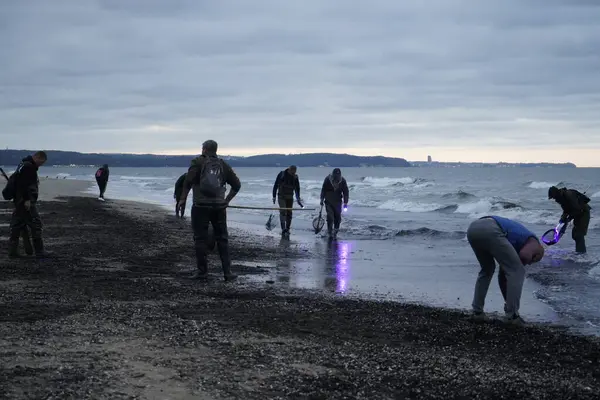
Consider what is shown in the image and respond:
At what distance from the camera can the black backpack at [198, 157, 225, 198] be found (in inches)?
346

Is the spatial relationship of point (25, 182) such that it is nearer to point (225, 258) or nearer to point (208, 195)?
point (208, 195)

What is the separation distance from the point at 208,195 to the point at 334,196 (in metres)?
7.49

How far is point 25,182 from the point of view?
10.1 meters

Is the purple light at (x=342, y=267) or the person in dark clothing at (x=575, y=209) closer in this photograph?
the purple light at (x=342, y=267)

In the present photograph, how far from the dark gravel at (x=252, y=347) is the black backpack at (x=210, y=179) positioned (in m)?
1.27

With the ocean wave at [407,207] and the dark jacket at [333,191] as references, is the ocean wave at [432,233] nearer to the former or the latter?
the dark jacket at [333,191]

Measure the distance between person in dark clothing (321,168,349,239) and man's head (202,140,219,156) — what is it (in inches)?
282

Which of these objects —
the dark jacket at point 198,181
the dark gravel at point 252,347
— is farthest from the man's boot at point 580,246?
the dark jacket at point 198,181

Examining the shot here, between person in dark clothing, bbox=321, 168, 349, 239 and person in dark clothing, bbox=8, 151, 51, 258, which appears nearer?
person in dark clothing, bbox=8, 151, 51, 258

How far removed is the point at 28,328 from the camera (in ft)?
18.2

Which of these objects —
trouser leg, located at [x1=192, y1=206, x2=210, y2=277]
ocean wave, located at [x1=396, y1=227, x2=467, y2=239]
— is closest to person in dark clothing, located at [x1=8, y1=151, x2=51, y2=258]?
trouser leg, located at [x1=192, y1=206, x2=210, y2=277]

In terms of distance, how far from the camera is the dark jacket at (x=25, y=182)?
10.1 meters

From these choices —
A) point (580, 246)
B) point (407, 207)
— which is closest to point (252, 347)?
point (580, 246)

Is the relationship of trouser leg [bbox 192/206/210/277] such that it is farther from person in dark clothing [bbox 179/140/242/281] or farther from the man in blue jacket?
the man in blue jacket
